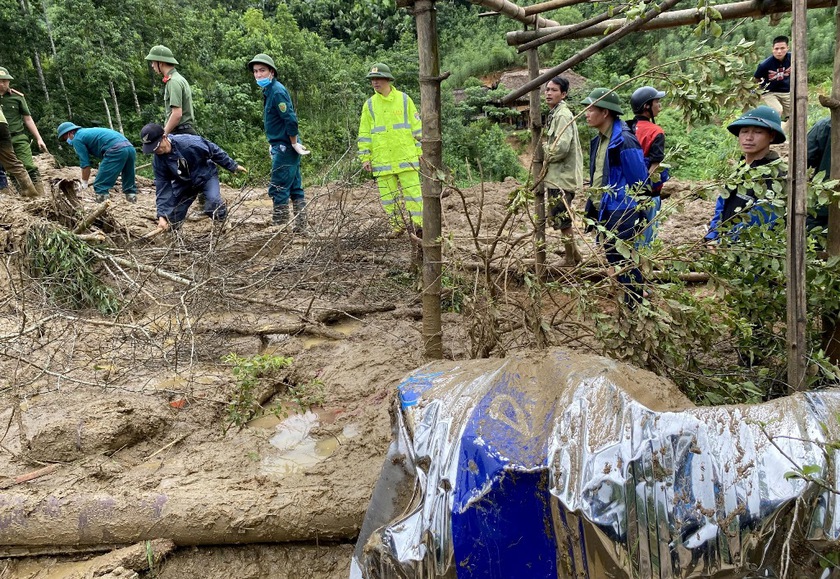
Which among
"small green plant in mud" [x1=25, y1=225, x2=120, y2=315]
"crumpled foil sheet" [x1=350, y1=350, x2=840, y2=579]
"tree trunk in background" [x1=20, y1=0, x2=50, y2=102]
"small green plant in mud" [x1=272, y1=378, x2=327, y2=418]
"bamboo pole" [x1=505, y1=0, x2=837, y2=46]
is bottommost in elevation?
"small green plant in mud" [x1=272, y1=378, x2=327, y2=418]

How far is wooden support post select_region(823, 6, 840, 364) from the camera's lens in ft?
6.65

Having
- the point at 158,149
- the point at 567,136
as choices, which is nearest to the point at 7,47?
the point at 158,149

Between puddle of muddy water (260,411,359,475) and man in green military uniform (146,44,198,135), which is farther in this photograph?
man in green military uniform (146,44,198,135)

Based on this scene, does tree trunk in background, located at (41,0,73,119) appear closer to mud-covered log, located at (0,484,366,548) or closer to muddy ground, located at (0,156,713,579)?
muddy ground, located at (0,156,713,579)

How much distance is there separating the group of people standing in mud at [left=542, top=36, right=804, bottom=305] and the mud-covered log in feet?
4.80

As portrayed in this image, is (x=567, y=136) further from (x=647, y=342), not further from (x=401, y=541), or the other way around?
(x=401, y=541)

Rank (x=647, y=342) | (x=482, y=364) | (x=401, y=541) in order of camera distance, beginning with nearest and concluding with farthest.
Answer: (x=401, y=541) → (x=482, y=364) → (x=647, y=342)

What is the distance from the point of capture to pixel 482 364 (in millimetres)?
2000

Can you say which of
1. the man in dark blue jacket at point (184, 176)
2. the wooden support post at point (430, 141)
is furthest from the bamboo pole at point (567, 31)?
the man in dark blue jacket at point (184, 176)

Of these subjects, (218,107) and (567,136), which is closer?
(567,136)

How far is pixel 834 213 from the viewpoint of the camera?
218 centimetres

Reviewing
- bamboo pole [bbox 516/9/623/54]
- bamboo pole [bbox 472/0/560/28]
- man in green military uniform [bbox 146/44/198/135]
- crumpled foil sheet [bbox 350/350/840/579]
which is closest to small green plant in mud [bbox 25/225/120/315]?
man in green military uniform [bbox 146/44/198/135]

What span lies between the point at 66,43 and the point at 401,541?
14632 millimetres

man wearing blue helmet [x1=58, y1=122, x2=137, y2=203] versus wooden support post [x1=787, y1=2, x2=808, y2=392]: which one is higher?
man wearing blue helmet [x1=58, y1=122, x2=137, y2=203]
